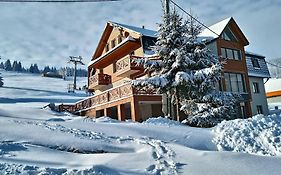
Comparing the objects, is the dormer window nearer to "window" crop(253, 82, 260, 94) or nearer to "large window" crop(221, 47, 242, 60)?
"large window" crop(221, 47, 242, 60)

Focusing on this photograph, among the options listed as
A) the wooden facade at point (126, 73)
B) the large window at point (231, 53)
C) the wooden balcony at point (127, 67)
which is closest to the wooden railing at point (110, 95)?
the wooden facade at point (126, 73)

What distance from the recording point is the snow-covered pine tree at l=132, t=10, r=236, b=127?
47.6 feet

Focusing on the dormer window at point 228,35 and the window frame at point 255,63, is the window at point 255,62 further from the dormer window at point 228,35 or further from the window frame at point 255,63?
the dormer window at point 228,35

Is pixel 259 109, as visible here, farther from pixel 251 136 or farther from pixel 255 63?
pixel 251 136

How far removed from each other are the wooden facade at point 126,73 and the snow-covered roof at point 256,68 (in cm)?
301

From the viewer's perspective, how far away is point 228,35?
25.3 m

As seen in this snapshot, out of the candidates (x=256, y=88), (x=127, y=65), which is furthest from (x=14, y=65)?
(x=256, y=88)

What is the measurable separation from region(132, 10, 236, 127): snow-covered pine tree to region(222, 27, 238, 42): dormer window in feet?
30.1

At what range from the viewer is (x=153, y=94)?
1864 centimetres

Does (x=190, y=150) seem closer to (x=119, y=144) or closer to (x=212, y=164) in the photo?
(x=212, y=164)

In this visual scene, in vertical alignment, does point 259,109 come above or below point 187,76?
below

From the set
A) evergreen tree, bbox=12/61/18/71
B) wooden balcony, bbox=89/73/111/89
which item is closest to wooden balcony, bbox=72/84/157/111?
wooden balcony, bbox=89/73/111/89

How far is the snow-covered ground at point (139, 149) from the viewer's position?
5879 millimetres

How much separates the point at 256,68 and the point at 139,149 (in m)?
25.4
